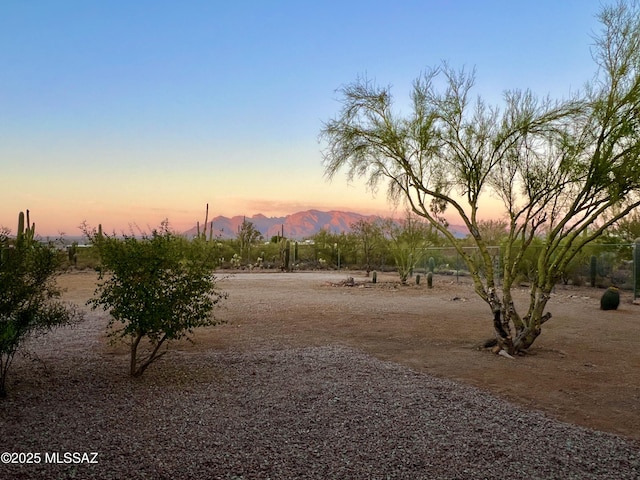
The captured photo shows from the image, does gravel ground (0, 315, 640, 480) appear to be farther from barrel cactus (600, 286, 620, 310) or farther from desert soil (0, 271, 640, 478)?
barrel cactus (600, 286, 620, 310)

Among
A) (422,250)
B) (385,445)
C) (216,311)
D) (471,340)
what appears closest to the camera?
(385,445)

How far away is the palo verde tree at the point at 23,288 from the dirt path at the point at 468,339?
96.6 inches

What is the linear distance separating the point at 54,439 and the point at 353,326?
26.1 ft

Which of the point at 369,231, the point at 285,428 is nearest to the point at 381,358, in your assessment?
the point at 285,428

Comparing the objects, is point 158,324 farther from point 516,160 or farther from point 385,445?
point 516,160

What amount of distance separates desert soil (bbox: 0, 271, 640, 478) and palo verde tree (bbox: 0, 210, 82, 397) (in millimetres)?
775

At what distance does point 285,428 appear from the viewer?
5.11 m

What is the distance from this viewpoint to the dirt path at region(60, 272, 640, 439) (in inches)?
255

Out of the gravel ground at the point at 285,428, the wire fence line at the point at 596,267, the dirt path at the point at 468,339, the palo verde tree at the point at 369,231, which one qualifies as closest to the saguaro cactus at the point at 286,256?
the palo verde tree at the point at 369,231

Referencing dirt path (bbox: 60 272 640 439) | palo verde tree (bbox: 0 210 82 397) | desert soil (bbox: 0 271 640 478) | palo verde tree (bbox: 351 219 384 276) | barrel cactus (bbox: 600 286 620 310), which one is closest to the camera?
desert soil (bbox: 0 271 640 478)

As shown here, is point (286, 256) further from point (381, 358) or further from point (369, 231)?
point (381, 358)

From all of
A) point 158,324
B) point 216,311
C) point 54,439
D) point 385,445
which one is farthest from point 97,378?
point 216,311

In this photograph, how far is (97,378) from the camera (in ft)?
22.7

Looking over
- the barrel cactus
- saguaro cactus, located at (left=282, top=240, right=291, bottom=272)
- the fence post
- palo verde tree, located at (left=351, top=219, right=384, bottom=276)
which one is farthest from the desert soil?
saguaro cactus, located at (left=282, top=240, right=291, bottom=272)
